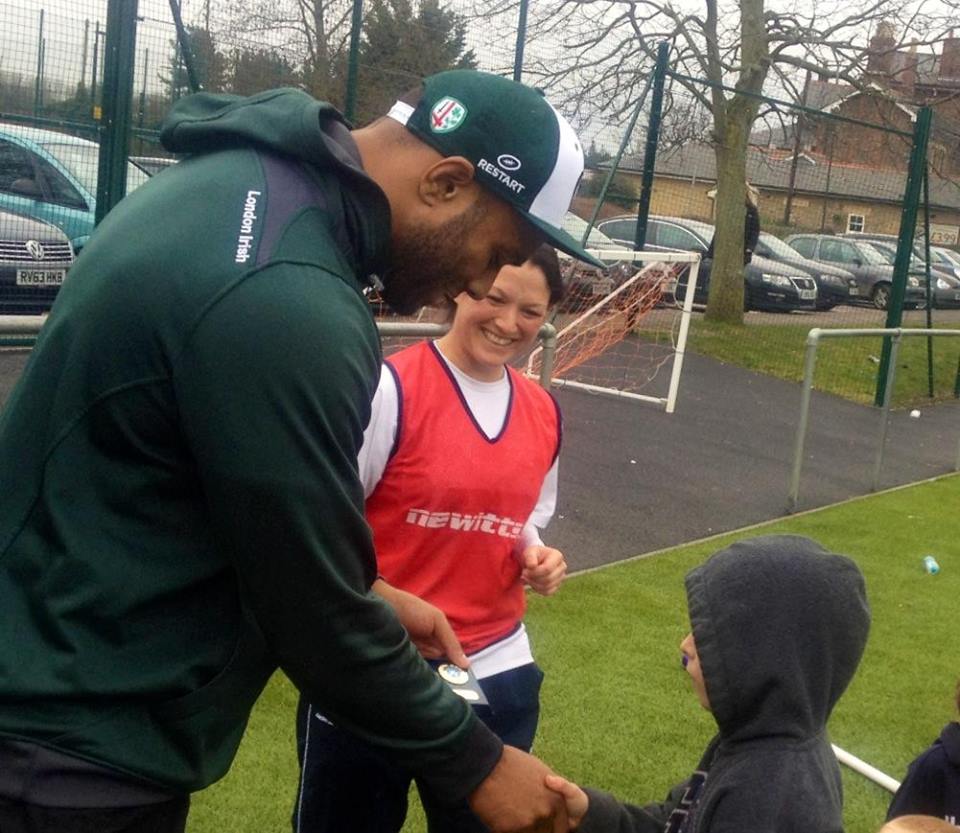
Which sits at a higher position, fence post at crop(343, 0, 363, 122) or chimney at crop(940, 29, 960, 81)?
chimney at crop(940, 29, 960, 81)

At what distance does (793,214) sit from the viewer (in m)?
24.4

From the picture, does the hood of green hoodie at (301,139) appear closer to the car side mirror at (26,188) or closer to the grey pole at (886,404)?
the car side mirror at (26,188)

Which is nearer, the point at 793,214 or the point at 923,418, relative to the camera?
the point at 923,418

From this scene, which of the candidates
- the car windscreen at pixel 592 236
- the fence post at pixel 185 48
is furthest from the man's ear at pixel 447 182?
the car windscreen at pixel 592 236

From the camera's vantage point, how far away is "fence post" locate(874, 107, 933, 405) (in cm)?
1339

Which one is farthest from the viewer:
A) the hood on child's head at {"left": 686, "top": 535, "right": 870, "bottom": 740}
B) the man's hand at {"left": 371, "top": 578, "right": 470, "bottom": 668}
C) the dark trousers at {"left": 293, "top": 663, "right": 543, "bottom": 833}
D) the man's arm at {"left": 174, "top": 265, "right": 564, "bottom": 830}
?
the dark trousers at {"left": 293, "top": 663, "right": 543, "bottom": 833}

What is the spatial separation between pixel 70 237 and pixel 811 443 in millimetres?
6592

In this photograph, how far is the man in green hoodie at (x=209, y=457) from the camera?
1.61 metres

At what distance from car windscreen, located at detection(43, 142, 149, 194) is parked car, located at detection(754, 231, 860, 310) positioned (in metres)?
15.6

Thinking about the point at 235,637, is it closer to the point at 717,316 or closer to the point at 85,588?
the point at 85,588

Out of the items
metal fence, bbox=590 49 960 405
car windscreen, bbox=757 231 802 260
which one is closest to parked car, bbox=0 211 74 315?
metal fence, bbox=590 49 960 405

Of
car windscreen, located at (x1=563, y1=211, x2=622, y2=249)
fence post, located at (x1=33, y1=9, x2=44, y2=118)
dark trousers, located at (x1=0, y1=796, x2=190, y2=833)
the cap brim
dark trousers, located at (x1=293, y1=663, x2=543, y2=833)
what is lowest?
dark trousers, located at (x1=293, y1=663, x2=543, y2=833)

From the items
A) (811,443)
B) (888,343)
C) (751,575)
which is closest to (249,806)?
(751,575)

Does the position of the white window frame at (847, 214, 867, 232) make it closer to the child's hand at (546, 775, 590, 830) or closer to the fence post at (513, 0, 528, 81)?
the fence post at (513, 0, 528, 81)
